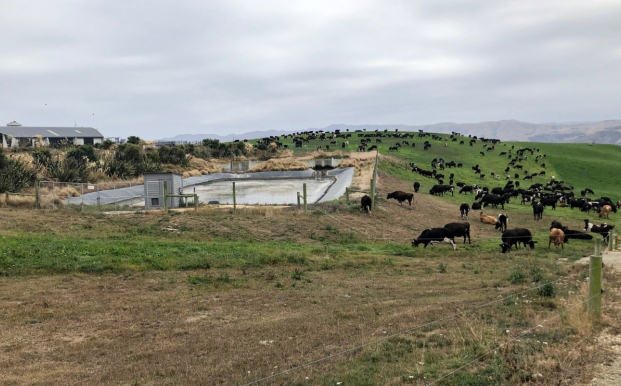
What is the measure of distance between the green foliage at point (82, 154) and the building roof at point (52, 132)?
137ft

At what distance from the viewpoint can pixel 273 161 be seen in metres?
59.2

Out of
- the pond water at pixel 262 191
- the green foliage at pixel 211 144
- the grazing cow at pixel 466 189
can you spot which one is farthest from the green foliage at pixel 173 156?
the grazing cow at pixel 466 189

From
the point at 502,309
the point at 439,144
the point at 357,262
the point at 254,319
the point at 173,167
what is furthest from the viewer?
the point at 439,144

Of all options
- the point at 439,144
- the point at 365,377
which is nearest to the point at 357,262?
the point at 365,377

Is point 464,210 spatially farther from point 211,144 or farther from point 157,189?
point 211,144

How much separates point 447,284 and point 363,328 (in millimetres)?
5218

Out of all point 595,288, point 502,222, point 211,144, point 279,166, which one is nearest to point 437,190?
point 502,222

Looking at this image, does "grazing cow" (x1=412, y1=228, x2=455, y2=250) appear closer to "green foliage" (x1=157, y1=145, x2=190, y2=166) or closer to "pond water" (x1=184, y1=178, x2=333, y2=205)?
"pond water" (x1=184, y1=178, x2=333, y2=205)

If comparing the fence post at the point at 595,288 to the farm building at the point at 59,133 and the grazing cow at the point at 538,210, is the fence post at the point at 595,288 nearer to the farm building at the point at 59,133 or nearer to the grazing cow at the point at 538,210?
the grazing cow at the point at 538,210

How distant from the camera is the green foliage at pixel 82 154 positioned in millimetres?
46656

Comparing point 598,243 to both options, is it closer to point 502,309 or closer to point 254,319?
point 502,309

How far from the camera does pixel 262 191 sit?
40469 millimetres

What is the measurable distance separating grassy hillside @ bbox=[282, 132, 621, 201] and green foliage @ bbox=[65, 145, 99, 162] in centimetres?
3275

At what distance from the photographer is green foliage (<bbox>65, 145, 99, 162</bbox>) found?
153 feet
